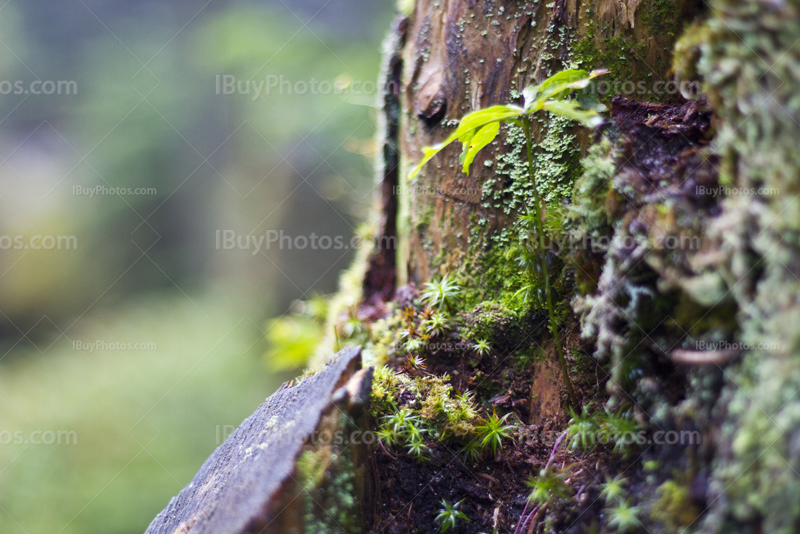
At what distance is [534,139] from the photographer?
171cm

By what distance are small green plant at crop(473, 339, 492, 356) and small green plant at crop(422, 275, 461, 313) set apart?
0.19 meters

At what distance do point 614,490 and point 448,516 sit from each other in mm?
475


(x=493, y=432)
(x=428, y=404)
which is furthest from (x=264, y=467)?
(x=493, y=432)

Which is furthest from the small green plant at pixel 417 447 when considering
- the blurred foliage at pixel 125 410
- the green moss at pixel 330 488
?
the blurred foliage at pixel 125 410

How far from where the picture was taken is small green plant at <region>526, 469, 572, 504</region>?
1.17m

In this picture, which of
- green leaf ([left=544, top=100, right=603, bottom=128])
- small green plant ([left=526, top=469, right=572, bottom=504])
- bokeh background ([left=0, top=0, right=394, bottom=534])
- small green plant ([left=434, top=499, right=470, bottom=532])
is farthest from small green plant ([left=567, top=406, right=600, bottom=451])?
bokeh background ([left=0, top=0, right=394, bottom=534])

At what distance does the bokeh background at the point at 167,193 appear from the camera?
6953 millimetres

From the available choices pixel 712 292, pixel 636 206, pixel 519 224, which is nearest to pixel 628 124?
pixel 636 206

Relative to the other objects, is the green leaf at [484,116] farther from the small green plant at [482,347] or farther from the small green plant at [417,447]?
the small green plant at [417,447]

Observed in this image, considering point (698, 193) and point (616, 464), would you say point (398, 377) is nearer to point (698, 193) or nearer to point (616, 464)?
point (616, 464)

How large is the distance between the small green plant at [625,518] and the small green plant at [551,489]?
6.4 inches

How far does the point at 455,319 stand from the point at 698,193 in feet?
3.09

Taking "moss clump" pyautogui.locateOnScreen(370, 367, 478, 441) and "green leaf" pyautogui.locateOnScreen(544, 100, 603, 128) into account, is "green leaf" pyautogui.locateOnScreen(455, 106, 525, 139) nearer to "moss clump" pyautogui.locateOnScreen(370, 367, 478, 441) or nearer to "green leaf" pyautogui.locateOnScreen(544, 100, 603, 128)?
"green leaf" pyautogui.locateOnScreen(544, 100, 603, 128)

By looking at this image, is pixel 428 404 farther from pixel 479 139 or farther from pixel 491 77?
pixel 491 77
